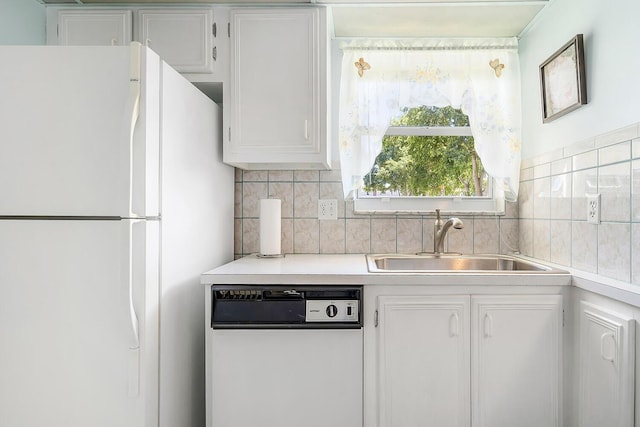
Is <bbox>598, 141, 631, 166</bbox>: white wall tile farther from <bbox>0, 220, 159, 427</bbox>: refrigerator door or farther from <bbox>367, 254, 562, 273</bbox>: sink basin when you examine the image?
<bbox>0, 220, 159, 427</bbox>: refrigerator door

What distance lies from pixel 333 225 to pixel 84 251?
4.33 ft

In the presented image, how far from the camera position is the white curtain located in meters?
2.27

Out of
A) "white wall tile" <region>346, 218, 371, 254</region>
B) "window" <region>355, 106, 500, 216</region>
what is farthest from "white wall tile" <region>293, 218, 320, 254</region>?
"window" <region>355, 106, 500, 216</region>

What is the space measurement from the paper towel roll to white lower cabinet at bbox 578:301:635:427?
139cm

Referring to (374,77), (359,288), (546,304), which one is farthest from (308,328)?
(374,77)

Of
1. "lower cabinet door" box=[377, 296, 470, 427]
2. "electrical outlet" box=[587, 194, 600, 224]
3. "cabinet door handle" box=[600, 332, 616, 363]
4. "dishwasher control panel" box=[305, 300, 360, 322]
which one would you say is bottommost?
"lower cabinet door" box=[377, 296, 470, 427]

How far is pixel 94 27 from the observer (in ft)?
6.32

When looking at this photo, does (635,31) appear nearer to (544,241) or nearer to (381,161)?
(544,241)

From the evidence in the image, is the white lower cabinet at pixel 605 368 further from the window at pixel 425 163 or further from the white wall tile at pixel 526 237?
the window at pixel 425 163

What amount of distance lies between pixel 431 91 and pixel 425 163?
16.3 inches

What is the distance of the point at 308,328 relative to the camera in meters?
1.59

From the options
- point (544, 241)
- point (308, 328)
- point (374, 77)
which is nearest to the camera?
point (308, 328)

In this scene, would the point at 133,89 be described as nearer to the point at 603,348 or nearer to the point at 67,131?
the point at 67,131

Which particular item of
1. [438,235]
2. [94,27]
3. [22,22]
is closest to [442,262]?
[438,235]
